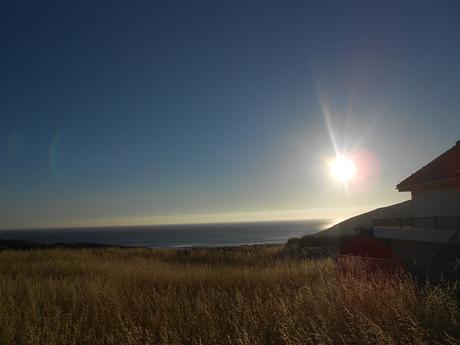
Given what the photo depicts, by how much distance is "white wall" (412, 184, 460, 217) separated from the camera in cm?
1867

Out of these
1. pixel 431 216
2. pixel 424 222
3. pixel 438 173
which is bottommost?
pixel 424 222

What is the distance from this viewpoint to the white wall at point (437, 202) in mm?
18672

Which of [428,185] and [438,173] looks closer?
[438,173]

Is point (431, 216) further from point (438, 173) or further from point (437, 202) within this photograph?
point (438, 173)

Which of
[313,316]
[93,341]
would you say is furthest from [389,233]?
[93,341]

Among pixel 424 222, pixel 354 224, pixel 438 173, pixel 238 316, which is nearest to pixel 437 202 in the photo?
pixel 424 222

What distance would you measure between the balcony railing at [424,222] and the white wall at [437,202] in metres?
0.61

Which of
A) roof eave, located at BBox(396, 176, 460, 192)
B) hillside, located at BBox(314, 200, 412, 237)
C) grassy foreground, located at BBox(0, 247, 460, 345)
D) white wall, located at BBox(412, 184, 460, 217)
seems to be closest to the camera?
grassy foreground, located at BBox(0, 247, 460, 345)

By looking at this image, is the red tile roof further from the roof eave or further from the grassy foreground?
the grassy foreground

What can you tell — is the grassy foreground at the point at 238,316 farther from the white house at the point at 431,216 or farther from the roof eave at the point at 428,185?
the roof eave at the point at 428,185

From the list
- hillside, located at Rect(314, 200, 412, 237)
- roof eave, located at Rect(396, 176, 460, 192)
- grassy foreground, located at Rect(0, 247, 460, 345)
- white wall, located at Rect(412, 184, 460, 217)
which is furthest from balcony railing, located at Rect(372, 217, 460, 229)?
hillside, located at Rect(314, 200, 412, 237)

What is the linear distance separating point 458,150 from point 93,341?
21.0m

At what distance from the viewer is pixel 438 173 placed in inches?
780

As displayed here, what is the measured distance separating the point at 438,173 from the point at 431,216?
237 centimetres
